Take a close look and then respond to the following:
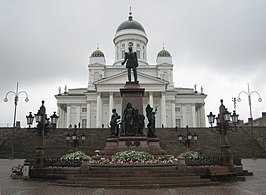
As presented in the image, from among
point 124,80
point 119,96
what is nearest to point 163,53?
point 124,80

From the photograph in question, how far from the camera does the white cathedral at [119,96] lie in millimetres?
62625

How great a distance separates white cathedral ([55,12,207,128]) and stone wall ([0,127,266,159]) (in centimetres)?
1763

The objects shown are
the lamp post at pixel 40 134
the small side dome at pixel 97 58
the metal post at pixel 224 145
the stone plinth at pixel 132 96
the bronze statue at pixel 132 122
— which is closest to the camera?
the metal post at pixel 224 145

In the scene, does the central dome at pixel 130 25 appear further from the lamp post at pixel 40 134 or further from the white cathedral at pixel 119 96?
the lamp post at pixel 40 134

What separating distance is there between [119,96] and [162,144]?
28.5 metres

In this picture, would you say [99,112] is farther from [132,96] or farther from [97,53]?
[132,96]

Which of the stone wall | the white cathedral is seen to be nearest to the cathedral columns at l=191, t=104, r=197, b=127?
the white cathedral

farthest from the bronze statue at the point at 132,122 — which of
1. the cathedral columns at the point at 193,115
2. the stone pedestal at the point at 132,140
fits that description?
the cathedral columns at the point at 193,115

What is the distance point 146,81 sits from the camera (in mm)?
62750

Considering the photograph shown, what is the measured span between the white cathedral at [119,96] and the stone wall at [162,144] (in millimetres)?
17628

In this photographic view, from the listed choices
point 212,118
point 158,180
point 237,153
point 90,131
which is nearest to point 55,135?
point 90,131

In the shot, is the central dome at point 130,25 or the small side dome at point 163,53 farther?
the central dome at point 130,25

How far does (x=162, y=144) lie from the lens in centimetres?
3775

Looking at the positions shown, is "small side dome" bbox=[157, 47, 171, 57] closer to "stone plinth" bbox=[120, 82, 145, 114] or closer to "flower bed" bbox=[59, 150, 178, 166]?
"stone plinth" bbox=[120, 82, 145, 114]
